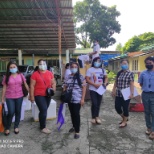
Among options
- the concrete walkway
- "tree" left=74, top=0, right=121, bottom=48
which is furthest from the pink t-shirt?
"tree" left=74, top=0, right=121, bottom=48

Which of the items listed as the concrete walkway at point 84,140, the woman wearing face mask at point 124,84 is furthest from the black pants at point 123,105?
the concrete walkway at point 84,140

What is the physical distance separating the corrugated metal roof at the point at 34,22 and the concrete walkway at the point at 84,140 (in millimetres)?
5576

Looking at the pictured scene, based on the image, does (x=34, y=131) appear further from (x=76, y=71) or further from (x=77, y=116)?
(x=76, y=71)

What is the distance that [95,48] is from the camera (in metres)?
6.62

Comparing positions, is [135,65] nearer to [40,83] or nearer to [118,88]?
[118,88]

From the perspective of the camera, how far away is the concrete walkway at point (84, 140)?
11.2 ft

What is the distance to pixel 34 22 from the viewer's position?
1052 centimetres

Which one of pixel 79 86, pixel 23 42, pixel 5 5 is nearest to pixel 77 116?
pixel 79 86

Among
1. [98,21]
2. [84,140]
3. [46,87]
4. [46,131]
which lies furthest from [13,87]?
[98,21]

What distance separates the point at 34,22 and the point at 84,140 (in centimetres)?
841

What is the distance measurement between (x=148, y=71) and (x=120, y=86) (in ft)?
2.42

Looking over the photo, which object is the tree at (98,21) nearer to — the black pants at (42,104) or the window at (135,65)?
the window at (135,65)

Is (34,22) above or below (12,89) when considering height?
above

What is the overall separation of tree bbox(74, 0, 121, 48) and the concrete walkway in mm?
29465
